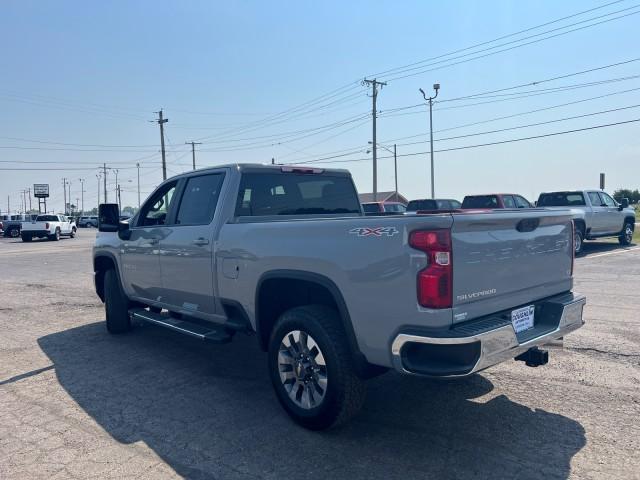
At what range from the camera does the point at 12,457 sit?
11.3ft

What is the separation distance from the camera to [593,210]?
15.9 m

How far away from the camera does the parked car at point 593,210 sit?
15.6 meters

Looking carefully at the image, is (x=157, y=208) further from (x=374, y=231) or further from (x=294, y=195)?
(x=374, y=231)

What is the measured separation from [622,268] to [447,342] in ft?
35.3

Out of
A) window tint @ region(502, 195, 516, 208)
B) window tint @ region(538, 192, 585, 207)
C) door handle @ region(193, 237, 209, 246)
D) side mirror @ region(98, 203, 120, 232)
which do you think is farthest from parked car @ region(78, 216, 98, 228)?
door handle @ region(193, 237, 209, 246)

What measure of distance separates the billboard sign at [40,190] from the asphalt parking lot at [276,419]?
8808 cm

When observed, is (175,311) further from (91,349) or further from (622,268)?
(622,268)

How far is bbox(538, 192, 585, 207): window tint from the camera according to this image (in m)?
16.1

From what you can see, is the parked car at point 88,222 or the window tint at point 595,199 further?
the parked car at point 88,222

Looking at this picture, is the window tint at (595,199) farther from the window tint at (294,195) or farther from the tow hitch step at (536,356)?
the tow hitch step at (536,356)

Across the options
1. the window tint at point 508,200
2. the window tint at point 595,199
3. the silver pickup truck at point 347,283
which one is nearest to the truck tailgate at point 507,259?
the silver pickup truck at point 347,283

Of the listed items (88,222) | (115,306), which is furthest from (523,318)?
(88,222)

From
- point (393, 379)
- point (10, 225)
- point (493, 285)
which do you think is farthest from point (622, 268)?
point (10, 225)

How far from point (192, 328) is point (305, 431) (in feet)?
5.45
